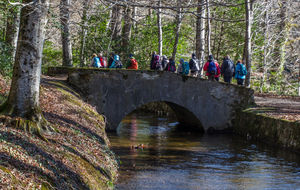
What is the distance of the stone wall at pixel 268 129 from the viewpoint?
1175 centimetres

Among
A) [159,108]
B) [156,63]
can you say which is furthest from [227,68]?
[159,108]

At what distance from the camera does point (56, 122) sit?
7254mm

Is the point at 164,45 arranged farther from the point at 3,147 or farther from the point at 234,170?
the point at 3,147

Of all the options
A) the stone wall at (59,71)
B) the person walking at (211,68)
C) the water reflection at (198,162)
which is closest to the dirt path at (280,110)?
the water reflection at (198,162)

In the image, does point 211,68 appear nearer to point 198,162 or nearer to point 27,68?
point 198,162

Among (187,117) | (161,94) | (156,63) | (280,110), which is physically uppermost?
(156,63)

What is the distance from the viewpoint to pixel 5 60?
9273 mm

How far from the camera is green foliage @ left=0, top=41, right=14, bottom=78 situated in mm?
9211

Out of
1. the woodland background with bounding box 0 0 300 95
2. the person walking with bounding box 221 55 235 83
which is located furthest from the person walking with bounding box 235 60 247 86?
the woodland background with bounding box 0 0 300 95

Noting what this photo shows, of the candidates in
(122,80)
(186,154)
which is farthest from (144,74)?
(186,154)

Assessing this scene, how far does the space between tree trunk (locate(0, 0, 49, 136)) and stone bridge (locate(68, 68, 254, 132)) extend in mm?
7507

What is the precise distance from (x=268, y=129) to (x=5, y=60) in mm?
10000

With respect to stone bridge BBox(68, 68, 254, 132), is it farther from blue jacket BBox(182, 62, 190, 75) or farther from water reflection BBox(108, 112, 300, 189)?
water reflection BBox(108, 112, 300, 189)

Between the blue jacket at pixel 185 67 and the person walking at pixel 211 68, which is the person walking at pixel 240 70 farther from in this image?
the blue jacket at pixel 185 67
